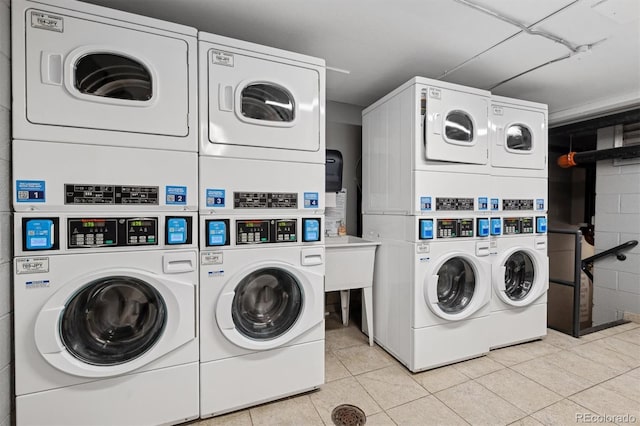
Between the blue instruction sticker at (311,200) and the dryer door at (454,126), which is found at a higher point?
the dryer door at (454,126)

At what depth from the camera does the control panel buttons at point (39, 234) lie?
1311 millimetres

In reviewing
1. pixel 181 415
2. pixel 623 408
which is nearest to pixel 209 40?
pixel 181 415

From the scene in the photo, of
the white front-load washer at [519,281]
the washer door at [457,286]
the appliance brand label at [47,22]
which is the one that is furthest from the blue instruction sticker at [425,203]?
the appliance brand label at [47,22]

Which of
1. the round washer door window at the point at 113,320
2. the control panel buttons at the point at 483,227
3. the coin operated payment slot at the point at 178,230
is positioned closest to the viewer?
the round washer door window at the point at 113,320

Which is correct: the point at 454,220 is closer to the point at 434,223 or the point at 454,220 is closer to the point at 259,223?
the point at 434,223

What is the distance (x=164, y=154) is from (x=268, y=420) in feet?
5.22

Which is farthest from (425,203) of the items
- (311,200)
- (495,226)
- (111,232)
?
(111,232)

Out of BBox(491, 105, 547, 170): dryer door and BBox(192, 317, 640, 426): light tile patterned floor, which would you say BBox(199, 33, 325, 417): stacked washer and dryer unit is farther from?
BBox(491, 105, 547, 170): dryer door

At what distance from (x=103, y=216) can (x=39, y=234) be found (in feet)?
0.81

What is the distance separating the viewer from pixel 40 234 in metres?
1.32

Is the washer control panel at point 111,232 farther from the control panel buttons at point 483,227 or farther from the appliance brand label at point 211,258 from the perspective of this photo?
the control panel buttons at point 483,227

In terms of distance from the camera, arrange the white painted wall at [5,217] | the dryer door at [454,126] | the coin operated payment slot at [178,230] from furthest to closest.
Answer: the dryer door at [454,126], the coin operated payment slot at [178,230], the white painted wall at [5,217]

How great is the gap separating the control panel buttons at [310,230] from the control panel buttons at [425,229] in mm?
781

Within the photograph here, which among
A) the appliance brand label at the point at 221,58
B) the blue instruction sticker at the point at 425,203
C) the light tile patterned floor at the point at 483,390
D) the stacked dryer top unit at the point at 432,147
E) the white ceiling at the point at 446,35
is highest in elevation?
the white ceiling at the point at 446,35
